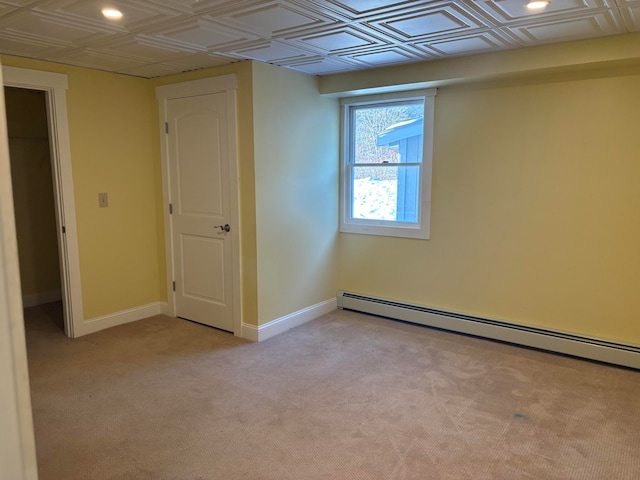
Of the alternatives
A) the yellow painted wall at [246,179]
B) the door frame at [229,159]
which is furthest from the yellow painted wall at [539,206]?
the door frame at [229,159]

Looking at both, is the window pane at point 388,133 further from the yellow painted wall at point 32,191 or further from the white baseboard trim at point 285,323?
the yellow painted wall at point 32,191

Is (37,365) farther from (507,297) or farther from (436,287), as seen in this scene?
(507,297)

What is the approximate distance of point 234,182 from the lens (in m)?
3.82

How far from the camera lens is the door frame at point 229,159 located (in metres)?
3.75

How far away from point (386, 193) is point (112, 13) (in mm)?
2722

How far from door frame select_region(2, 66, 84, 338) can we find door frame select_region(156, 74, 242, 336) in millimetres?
796

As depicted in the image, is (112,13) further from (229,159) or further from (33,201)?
(33,201)

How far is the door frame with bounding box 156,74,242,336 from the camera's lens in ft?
12.3

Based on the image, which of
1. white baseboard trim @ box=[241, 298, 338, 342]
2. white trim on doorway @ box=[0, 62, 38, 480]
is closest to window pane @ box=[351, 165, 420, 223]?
white baseboard trim @ box=[241, 298, 338, 342]

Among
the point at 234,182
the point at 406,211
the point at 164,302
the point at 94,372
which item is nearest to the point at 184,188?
the point at 234,182

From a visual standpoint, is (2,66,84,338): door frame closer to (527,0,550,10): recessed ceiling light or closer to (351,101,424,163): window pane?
(351,101,424,163): window pane

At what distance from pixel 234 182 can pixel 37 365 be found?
6.60ft

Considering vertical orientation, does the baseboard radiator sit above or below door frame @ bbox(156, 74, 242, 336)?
below

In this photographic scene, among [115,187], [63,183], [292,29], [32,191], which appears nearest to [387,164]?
[292,29]
